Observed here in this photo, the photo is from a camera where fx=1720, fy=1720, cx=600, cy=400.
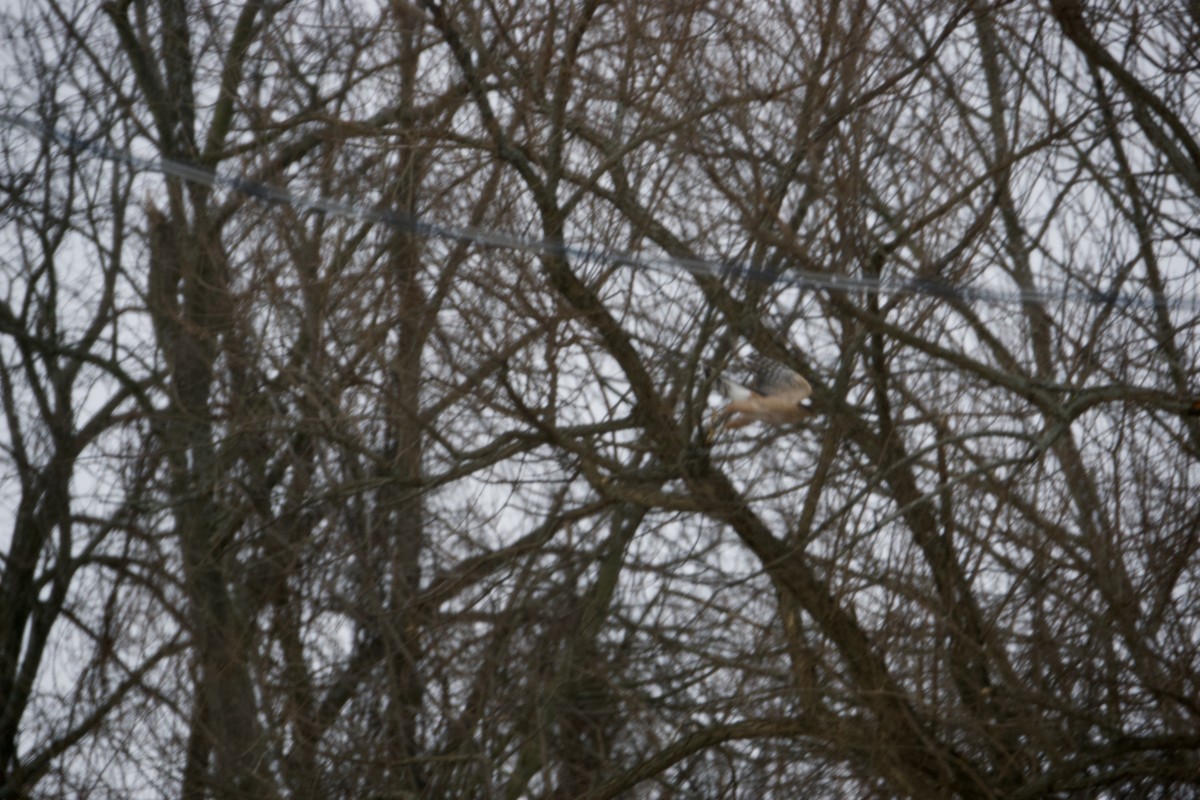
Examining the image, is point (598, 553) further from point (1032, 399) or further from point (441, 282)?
point (1032, 399)

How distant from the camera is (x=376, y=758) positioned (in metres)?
9.04

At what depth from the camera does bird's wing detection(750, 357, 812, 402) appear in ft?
22.8

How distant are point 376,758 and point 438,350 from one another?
261 centimetres

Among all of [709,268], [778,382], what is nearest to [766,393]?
[778,382]

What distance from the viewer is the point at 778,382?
6.98 m

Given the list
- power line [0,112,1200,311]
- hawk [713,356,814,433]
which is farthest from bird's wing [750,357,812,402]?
power line [0,112,1200,311]

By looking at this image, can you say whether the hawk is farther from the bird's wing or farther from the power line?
the power line

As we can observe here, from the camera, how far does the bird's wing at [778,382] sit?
22.8ft

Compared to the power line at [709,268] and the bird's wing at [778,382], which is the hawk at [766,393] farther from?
the power line at [709,268]

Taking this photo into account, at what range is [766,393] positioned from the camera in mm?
6949

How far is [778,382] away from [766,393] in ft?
0.24

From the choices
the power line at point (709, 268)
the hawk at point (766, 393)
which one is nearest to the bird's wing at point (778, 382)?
the hawk at point (766, 393)

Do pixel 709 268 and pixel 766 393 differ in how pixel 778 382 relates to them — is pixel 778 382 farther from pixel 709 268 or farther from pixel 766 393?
pixel 709 268

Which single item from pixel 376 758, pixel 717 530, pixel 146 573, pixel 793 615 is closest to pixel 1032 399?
pixel 793 615
